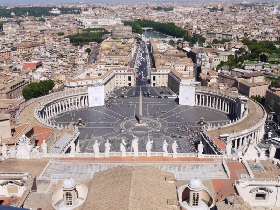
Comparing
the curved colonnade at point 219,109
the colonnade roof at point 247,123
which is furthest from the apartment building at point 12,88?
the colonnade roof at point 247,123

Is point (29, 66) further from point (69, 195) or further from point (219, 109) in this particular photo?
point (69, 195)

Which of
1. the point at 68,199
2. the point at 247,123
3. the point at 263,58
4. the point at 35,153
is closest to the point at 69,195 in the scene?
the point at 68,199

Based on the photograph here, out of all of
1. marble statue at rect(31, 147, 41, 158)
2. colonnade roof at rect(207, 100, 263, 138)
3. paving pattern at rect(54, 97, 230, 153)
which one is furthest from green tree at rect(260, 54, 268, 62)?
marble statue at rect(31, 147, 41, 158)

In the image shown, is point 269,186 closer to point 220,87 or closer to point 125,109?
point 125,109

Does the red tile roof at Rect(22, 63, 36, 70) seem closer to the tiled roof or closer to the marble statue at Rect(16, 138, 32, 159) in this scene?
the marble statue at Rect(16, 138, 32, 159)

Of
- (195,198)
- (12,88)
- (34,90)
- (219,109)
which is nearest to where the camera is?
(195,198)

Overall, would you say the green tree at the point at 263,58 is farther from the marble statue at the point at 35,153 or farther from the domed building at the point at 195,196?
the domed building at the point at 195,196
